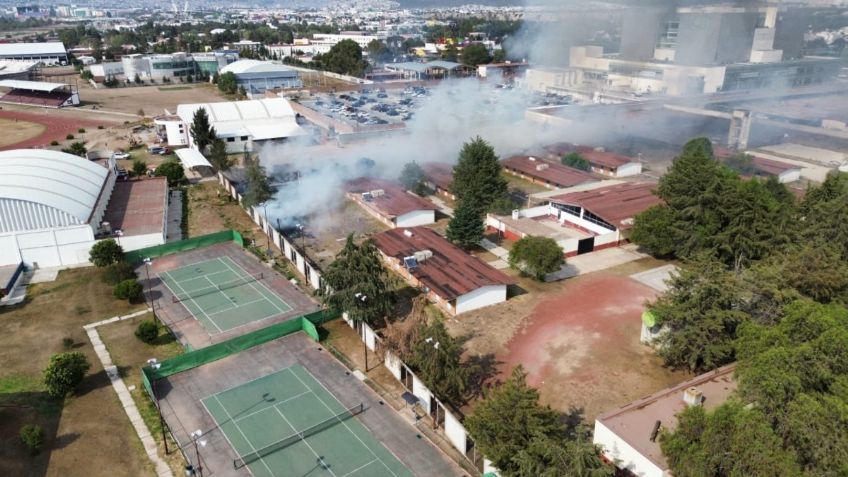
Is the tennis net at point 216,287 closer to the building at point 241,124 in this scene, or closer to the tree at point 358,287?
the tree at point 358,287

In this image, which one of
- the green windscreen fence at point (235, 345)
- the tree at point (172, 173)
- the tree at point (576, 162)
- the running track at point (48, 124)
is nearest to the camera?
the green windscreen fence at point (235, 345)

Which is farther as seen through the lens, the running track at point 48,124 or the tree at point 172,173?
the running track at point 48,124

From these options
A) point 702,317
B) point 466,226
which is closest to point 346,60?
point 466,226

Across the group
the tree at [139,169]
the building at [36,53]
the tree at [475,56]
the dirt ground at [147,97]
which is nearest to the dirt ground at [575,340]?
the tree at [139,169]

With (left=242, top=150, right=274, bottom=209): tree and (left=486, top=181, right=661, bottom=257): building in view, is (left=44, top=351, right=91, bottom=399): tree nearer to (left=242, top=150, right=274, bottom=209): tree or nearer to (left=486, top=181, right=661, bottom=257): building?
(left=242, top=150, right=274, bottom=209): tree

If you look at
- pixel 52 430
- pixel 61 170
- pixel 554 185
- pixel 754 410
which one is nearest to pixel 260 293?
pixel 52 430

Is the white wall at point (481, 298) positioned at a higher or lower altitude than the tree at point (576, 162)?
lower

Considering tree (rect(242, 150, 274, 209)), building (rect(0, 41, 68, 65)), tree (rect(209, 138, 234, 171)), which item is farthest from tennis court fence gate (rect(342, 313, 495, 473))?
building (rect(0, 41, 68, 65))

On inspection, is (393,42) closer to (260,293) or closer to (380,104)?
(380,104)
